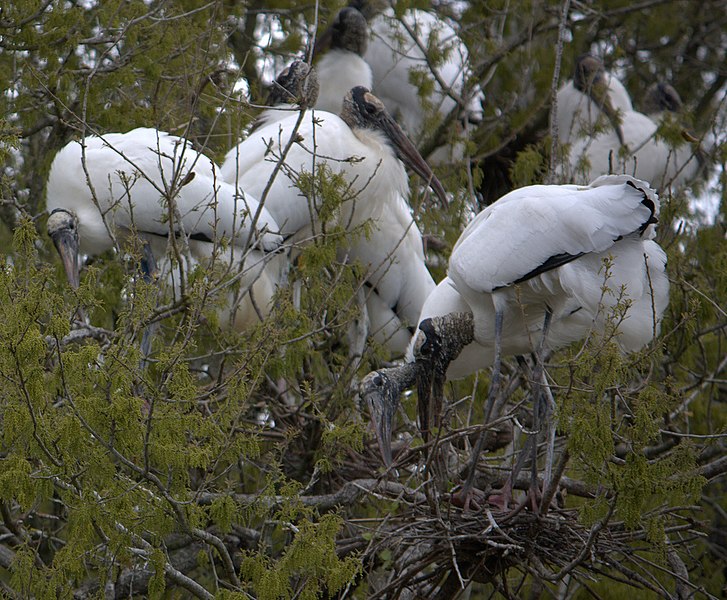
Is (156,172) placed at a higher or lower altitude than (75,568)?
higher

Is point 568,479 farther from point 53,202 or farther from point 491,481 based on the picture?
point 53,202

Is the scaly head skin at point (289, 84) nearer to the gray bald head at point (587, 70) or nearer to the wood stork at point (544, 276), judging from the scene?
the wood stork at point (544, 276)

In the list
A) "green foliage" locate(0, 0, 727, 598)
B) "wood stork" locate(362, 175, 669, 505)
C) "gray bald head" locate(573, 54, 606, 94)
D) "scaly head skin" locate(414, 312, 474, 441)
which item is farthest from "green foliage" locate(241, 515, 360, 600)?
"gray bald head" locate(573, 54, 606, 94)

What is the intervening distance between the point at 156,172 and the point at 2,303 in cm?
225

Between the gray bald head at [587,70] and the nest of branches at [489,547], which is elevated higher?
the gray bald head at [587,70]

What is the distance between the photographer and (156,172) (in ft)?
18.8

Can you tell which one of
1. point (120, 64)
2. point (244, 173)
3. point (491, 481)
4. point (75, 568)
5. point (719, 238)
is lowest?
point (491, 481)

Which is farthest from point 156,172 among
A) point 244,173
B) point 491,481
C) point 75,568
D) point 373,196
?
point 75,568

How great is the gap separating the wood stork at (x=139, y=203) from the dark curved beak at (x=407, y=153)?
2.86ft

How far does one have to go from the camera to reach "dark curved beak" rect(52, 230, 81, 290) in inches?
224

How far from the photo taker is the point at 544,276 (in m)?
4.91

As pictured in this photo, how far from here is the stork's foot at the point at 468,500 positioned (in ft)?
15.6

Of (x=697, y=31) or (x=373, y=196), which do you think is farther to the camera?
(x=697, y=31)

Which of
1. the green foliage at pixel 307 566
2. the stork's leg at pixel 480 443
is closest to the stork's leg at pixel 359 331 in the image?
the stork's leg at pixel 480 443
